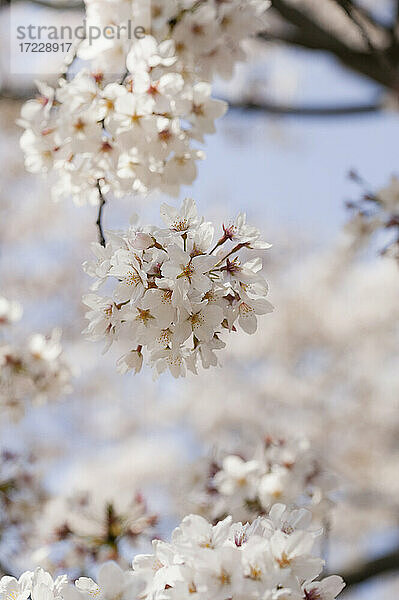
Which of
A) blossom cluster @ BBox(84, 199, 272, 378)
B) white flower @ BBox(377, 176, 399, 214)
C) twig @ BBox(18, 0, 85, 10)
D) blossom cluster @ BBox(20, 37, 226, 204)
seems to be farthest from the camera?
twig @ BBox(18, 0, 85, 10)

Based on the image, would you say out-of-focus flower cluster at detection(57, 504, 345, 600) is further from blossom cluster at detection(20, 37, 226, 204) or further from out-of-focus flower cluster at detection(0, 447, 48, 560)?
out-of-focus flower cluster at detection(0, 447, 48, 560)

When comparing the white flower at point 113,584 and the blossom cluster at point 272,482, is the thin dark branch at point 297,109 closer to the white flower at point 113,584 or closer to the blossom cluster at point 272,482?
the blossom cluster at point 272,482

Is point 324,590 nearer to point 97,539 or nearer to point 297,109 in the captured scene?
point 97,539

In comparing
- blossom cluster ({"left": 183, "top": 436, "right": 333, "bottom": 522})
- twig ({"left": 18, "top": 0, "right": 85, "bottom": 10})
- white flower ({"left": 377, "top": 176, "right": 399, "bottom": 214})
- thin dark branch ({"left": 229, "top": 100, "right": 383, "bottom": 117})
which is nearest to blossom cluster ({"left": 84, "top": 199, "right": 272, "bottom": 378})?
blossom cluster ({"left": 183, "top": 436, "right": 333, "bottom": 522})

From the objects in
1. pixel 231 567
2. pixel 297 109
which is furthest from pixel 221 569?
pixel 297 109

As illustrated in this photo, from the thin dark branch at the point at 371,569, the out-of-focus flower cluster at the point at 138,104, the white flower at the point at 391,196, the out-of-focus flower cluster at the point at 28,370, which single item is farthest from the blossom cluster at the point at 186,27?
the thin dark branch at the point at 371,569

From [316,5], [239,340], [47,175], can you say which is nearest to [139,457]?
[239,340]

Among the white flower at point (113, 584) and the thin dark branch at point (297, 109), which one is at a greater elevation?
the thin dark branch at point (297, 109)
